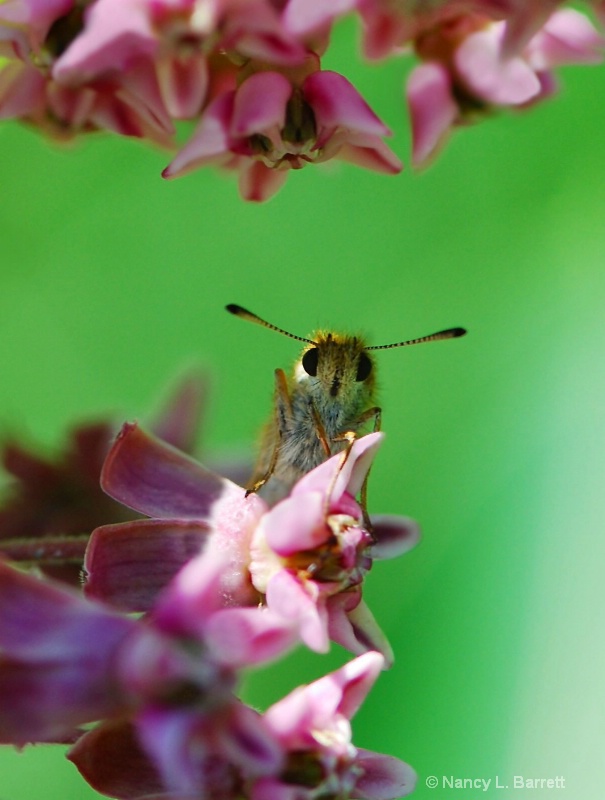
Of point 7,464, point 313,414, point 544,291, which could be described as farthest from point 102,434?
point 544,291

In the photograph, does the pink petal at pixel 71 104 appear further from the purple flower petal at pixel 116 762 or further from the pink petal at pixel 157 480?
the purple flower petal at pixel 116 762

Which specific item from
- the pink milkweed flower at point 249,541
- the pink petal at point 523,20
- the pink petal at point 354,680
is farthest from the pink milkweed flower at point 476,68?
the pink petal at point 354,680

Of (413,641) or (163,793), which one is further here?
(413,641)

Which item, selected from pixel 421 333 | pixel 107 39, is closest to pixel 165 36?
pixel 107 39

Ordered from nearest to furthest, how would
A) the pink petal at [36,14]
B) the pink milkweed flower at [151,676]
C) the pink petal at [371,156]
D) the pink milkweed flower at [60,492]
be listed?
the pink milkweed flower at [151,676] < the pink petal at [36,14] < the pink petal at [371,156] < the pink milkweed flower at [60,492]

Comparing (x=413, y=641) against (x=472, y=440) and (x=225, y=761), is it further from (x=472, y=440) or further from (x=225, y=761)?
(x=225, y=761)

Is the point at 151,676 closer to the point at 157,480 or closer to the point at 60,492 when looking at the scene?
the point at 157,480
